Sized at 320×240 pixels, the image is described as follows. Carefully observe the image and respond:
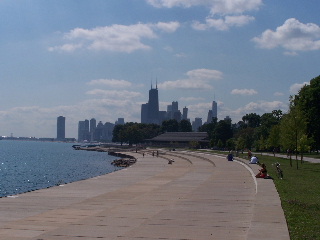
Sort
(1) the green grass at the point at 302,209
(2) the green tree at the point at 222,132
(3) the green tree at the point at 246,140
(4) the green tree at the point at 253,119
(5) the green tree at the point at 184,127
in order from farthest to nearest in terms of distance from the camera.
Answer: (5) the green tree at the point at 184,127
(4) the green tree at the point at 253,119
(2) the green tree at the point at 222,132
(3) the green tree at the point at 246,140
(1) the green grass at the point at 302,209

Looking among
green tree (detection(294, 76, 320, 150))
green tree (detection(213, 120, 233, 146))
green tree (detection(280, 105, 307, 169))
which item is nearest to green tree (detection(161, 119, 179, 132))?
green tree (detection(213, 120, 233, 146))

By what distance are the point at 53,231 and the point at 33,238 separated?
2.28 feet

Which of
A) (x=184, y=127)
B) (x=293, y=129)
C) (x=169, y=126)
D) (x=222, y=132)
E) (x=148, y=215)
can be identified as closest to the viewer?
(x=148, y=215)

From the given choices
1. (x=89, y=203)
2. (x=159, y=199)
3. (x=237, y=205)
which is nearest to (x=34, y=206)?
(x=89, y=203)

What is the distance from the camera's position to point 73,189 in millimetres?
22281

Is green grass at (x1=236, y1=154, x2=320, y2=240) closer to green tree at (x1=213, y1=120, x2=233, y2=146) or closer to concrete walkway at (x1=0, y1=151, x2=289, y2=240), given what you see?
concrete walkway at (x1=0, y1=151, x2=289, y2=240)

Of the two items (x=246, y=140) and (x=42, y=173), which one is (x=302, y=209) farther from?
(x=246, y=140)

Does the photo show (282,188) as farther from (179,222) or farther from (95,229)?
(95,229)

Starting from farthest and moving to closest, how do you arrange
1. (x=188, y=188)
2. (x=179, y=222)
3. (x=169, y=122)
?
(x=169, y=122) → (x=188, y=188) → (x=179, y=222)

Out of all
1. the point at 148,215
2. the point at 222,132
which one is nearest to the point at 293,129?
the point at 148,215

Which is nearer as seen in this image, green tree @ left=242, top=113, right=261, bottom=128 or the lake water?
the lake water

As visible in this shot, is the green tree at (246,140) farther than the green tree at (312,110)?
Yes

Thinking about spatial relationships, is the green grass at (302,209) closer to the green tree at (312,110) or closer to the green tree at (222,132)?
the green tree at (312,110)

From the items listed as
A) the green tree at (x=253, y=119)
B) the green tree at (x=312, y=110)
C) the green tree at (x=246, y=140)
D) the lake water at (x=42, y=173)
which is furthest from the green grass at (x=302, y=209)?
the green tree at (x=253, y=119)
